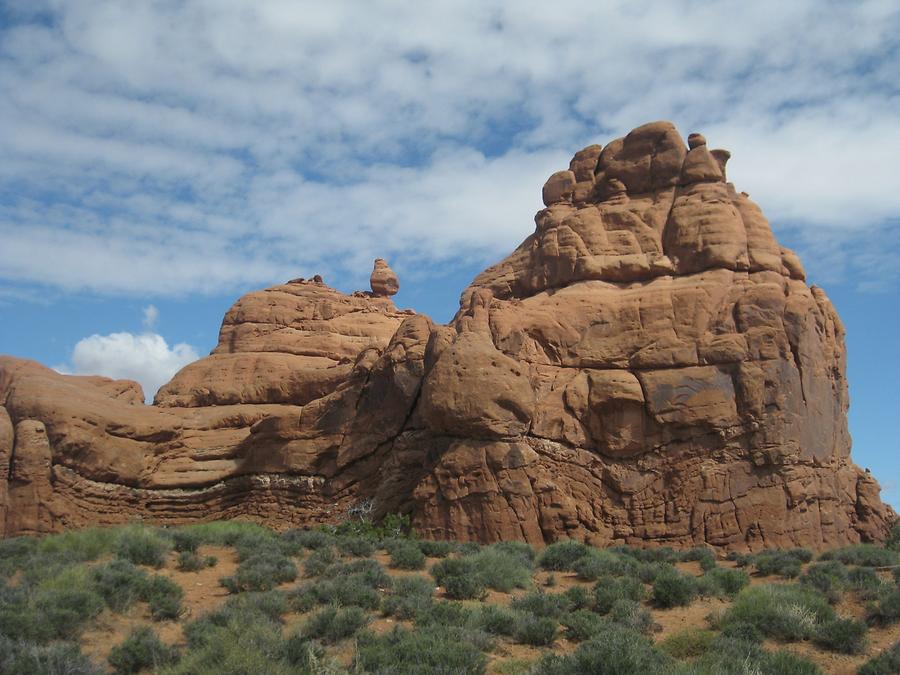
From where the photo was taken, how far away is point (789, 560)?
61.5 feet

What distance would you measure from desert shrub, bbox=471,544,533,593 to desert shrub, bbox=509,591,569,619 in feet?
3.94

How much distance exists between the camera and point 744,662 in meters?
12.2

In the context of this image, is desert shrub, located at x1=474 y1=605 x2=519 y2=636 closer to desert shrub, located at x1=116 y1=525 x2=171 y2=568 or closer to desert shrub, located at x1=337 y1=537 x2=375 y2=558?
desert shrub, located at x1=337 y1=537 x2=375 y2=558

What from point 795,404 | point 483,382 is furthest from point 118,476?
point 795,404

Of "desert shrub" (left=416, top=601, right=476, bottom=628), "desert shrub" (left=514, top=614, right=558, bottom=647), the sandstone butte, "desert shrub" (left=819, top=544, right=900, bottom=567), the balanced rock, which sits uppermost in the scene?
the balanced rock

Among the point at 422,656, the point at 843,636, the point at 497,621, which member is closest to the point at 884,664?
the point at 843,636

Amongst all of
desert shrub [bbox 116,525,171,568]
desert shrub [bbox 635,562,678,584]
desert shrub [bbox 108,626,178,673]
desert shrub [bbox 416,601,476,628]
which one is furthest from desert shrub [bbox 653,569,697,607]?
desert shrub [bbox 116,525,171,568]

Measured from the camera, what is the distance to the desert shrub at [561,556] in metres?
19.6

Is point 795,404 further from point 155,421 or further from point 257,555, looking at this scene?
point 155,421

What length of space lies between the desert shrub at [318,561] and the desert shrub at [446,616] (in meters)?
3.85

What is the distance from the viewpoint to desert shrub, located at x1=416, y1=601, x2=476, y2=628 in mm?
14641

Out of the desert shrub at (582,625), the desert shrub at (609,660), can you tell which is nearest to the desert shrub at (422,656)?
the desert shrub at (609,660)

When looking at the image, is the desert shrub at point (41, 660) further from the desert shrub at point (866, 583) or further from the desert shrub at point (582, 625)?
the desert shrub at point (866, 583)

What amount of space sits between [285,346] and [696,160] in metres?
16.8
